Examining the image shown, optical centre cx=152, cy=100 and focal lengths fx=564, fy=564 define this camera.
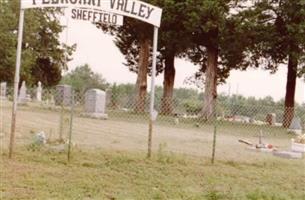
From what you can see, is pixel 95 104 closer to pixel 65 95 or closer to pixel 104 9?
pixel 65 95

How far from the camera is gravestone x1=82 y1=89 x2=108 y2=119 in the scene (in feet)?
85.2

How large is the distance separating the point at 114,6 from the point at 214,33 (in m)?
22.8

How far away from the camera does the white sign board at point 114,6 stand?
11.6 meters

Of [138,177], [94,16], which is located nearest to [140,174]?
[138,177]

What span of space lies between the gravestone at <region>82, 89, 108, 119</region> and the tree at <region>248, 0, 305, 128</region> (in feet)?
33.1

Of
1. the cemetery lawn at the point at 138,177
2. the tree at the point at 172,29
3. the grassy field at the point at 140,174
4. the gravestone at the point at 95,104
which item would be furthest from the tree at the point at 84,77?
the cemetery lawn at the point at 138,177

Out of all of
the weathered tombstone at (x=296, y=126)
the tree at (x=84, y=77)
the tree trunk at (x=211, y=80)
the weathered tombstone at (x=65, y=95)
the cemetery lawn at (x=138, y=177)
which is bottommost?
the cemetery lawn at (x=138, y=177)

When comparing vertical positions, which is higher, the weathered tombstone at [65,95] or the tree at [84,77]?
the tree at [84,77]

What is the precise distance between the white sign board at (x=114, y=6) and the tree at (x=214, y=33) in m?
18.7

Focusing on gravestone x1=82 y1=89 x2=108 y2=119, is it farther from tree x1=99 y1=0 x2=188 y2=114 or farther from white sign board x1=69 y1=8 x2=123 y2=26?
white sign board x1=69 y1=8 x2=123 y2=26

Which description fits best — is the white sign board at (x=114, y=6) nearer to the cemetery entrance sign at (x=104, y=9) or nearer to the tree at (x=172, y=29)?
the cemetery entrance sign at (x=104, y=9)

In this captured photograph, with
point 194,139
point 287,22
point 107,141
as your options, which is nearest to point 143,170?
point 107,141

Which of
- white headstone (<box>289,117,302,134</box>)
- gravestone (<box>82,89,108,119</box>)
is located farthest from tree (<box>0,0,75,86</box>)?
white headstone (<box>289,117,302,134</box>)

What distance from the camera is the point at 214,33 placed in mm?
34250
